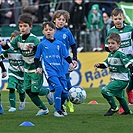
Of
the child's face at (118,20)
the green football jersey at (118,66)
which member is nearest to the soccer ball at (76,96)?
the green football jersey at (118,66)

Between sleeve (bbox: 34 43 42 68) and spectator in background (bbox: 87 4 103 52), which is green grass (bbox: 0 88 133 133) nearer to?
sleeve (bbox: 34 43 42 68)

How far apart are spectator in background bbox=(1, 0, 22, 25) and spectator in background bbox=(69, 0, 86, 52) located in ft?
6.57

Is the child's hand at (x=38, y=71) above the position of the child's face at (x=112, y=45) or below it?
below

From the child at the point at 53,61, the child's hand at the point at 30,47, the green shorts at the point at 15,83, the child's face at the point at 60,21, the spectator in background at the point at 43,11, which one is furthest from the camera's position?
the spectator in background at the point at 43,11

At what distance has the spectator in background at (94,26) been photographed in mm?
23328

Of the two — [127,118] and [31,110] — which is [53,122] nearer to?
[127,118]

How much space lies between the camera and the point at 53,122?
11.3m

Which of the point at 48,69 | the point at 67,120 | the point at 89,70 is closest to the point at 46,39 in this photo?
the point at 48,69

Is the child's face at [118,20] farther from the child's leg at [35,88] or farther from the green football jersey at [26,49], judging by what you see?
the child's leg at [35,88]

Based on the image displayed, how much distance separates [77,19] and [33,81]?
10786mm

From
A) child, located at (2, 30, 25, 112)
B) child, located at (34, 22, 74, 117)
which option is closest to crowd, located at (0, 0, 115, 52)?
child, located at (2, 30, 25, 112)

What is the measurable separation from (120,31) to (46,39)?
1884 millimetres

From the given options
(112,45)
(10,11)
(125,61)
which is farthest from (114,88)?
(10,11)

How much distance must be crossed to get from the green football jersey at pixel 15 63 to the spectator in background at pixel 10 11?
8998 mm
